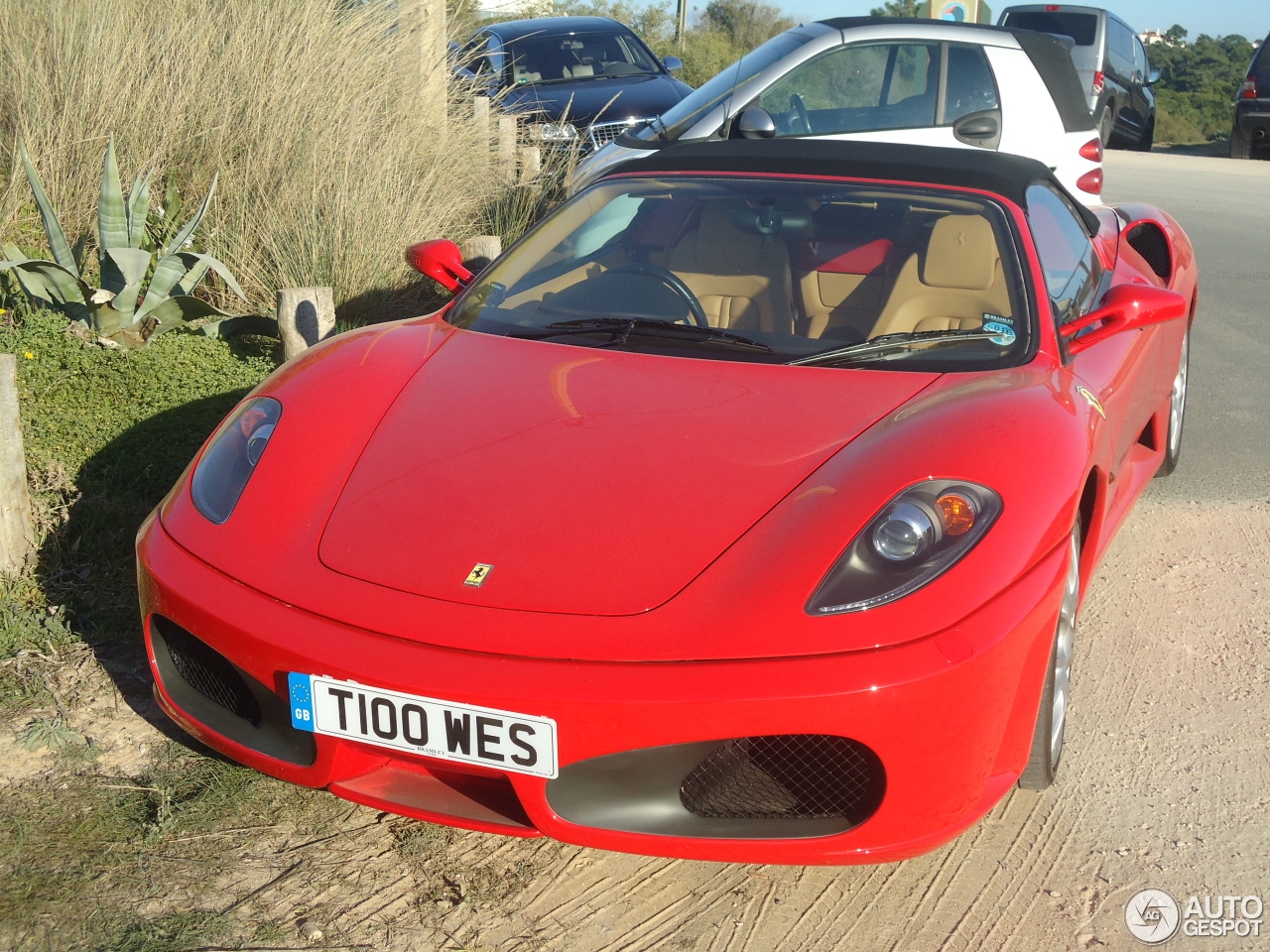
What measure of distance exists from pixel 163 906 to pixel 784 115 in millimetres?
6278

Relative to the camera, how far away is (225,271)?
5.00m

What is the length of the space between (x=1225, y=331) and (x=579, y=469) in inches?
236

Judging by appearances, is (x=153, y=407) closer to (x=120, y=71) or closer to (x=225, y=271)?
(x=225, y=271)

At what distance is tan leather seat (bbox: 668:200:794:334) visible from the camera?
3377 mm

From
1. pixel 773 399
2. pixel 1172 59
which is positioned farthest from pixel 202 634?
pixel 1172 59

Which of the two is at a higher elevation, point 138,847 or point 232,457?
point 232,457

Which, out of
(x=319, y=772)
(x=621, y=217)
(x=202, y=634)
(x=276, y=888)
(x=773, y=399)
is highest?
(x=621, y=217)

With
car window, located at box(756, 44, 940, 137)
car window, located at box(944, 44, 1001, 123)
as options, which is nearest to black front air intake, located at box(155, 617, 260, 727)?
car window, located at box(756, 44, 940, 137)

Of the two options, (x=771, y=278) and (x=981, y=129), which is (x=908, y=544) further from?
(x=981, y=129)

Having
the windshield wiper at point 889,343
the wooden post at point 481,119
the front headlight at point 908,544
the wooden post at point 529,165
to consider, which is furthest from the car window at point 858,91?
the front headlight at point 908,544

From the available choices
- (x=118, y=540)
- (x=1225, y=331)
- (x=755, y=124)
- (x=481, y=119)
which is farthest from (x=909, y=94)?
(x=118, y=540)

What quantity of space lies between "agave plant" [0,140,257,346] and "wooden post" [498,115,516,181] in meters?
2.87

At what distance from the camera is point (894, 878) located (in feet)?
8.26

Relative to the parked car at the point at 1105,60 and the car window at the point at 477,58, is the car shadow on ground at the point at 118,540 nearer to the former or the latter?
the car window at the point at 477,58
